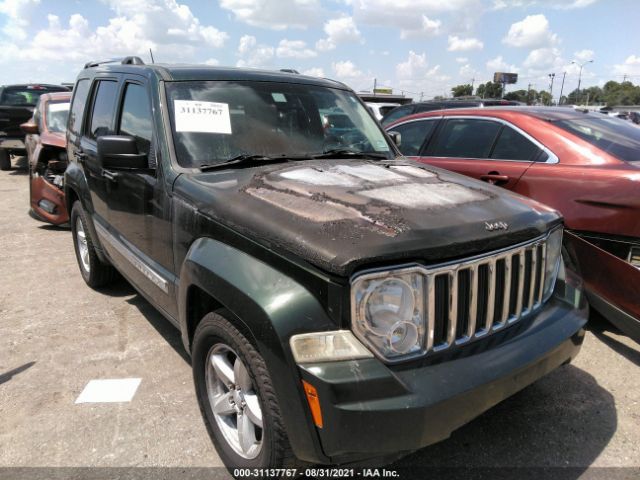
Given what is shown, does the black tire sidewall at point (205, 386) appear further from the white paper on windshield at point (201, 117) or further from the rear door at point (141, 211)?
the white paper on windshield at point (201, 117)

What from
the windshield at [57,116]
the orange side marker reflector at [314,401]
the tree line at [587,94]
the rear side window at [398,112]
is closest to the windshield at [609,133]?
the orange side marker reflector at [314,401]

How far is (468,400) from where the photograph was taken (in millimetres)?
1862

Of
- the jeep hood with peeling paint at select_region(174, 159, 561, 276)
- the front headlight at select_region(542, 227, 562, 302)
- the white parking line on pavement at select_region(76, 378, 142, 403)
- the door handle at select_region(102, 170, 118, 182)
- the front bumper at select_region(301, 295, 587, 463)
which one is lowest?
the white parking line on pavement at select_region(76, 378, 142, 403)

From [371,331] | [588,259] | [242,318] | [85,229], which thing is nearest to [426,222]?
[371,331]

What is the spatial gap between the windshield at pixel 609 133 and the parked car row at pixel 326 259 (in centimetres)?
10

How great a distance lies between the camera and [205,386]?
2.52 m

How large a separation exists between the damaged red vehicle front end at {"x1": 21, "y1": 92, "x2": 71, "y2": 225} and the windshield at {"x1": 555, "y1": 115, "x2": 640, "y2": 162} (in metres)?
6.22

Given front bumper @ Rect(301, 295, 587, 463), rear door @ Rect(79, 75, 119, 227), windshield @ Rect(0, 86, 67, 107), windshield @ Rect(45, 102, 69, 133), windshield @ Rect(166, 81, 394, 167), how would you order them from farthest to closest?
windshield @ Rect(0, 86, 67, 107) < windshield @ Rect(45, 102, 69, 133) < rear door @ Rect(79, 75, 119, 227) < windshield @ Rect(166, 81, 394, 167) < front bumper @ Rect(301, 295, 587, 463)

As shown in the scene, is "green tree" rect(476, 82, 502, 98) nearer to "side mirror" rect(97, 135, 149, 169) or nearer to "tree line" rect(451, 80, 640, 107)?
"tree line" rect(451, 80, 640, 107)

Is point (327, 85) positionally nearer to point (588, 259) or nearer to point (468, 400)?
point (588, 259)

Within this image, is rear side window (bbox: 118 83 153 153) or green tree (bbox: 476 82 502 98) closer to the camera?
rear side window (bbox: 118 83 153 153)

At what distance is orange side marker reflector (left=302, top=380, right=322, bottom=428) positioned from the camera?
5.66 feet

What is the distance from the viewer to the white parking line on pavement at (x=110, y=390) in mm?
3000

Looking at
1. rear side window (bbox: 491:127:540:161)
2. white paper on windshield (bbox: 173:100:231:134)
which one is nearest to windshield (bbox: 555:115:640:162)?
rear side window (bbox: 491:127:540:161)
